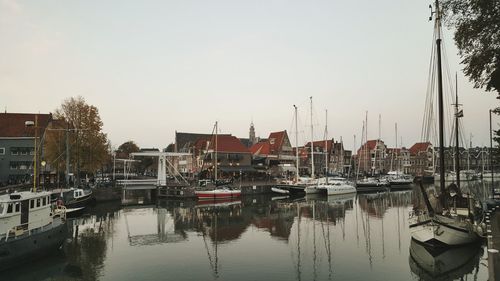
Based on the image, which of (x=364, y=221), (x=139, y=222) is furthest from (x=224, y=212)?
(x=364, y=221)

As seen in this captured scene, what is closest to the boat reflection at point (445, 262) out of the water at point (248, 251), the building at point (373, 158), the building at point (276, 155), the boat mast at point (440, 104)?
the water at point (248, 251)

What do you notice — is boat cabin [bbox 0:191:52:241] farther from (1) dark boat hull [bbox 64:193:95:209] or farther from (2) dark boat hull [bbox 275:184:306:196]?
(2) dark boat hull [bbox 275:184:306:196]

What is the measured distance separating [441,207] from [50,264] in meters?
23.4

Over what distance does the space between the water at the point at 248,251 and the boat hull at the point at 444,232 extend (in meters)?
0.65

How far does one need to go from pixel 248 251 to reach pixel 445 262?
11556 mm

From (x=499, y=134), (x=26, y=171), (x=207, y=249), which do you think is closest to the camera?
(x=207, y=249)

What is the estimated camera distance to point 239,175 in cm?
8156

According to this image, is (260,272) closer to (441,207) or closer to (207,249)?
(207,249)

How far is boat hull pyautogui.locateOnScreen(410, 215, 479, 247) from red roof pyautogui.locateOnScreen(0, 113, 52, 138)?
66.3 meters

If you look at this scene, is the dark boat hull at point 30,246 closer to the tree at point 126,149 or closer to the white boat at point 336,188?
the white boat at point 336,188

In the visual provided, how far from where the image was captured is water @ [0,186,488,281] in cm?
1980

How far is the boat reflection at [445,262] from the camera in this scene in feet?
62.8

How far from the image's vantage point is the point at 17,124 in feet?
227

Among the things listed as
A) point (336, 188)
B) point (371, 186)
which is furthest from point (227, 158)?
point (371, 186)
